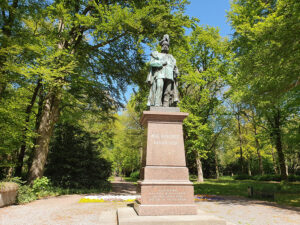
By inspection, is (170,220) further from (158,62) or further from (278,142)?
(278,142)

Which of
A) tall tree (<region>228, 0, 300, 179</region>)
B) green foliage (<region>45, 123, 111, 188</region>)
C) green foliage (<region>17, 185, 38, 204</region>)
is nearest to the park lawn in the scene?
tall tree (<region>228, 0, 300, 179</region>)

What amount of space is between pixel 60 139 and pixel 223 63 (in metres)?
16.5

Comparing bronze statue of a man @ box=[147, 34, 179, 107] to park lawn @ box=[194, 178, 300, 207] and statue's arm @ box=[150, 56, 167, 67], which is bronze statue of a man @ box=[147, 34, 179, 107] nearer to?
statue's arm @ box=[150, 56, 167, 67]

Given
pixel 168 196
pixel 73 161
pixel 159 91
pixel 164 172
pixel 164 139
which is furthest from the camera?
pixel 73 161

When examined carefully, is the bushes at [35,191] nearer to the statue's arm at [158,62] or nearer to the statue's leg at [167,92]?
the statue's leg at [167,92]

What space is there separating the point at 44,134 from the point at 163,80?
938 cm

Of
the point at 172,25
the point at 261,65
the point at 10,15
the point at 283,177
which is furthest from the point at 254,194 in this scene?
the point at 10,15

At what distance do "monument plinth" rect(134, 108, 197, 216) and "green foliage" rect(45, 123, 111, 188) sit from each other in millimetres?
11865

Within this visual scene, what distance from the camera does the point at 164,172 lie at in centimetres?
616

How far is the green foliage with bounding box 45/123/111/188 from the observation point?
54.0 feet

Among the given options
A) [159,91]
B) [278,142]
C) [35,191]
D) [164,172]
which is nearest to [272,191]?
[278,142]

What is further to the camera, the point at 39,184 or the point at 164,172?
the point at 39,184

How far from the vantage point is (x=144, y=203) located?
226 inches

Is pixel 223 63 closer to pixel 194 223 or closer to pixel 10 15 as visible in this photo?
pixel 10 15
